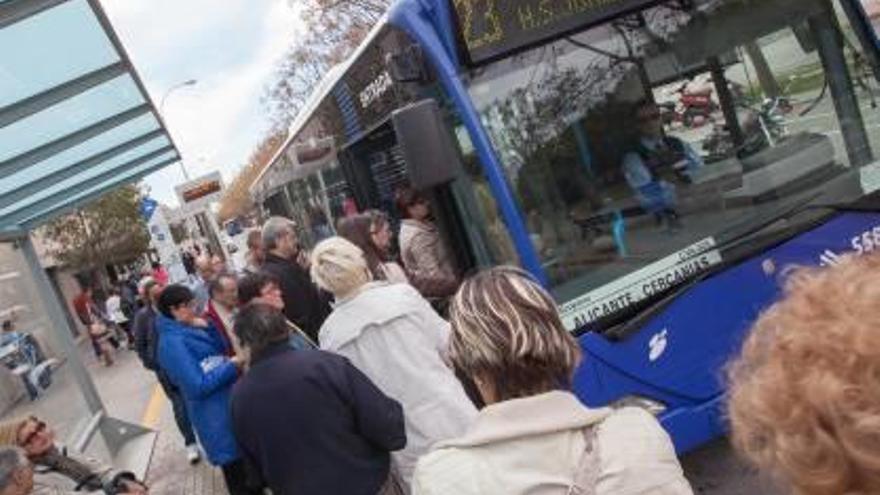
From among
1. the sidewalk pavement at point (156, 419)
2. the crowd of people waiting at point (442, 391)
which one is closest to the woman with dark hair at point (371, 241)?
the crowd of people waiting at point (442, 391)

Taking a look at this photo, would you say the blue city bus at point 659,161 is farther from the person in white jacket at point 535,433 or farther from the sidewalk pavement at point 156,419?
the sidewalk pavement at point 156,419

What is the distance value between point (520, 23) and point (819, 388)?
4.18m

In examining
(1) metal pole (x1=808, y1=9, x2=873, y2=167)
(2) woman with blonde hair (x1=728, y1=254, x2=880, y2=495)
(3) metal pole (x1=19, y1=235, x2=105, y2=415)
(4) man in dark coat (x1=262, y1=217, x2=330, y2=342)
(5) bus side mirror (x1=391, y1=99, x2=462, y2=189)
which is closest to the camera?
(2) woman with blonde hair (x1=728, y1=254, x2=880, y2=495)

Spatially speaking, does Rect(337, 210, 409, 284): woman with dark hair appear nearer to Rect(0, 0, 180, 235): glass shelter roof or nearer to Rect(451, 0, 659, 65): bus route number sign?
Rect(451, 0, 659, 65): bus route number sign

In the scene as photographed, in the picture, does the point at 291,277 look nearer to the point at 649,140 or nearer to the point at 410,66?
the point at 410,66

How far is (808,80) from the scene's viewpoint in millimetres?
5152

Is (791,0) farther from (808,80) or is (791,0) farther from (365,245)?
(365,245)

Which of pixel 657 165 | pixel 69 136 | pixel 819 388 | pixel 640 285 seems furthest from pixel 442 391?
pixel 69 136

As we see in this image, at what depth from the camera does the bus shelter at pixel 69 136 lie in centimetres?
550

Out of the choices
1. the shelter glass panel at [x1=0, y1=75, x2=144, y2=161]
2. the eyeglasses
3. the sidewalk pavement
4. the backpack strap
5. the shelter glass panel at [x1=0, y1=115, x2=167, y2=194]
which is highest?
the shelter glass panel at [x1=0, y1=75, x2=144, y2=161]

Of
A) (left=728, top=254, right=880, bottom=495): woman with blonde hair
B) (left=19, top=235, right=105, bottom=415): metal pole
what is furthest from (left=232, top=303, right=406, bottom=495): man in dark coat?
(left=19, top=235, right=105, bottom=415): metal pole

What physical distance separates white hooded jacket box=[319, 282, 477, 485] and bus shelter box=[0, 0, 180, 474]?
2186 millimetres

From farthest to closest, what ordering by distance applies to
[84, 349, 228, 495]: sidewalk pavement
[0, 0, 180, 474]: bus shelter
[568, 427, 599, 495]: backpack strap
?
[84, 349, 228, 495]: sidewalk pavement < [0, 0, 180, 474]: bus shelter < [568, 427, 599, 495]: backpack strap

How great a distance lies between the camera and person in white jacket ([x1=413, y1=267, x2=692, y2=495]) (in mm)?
2049
